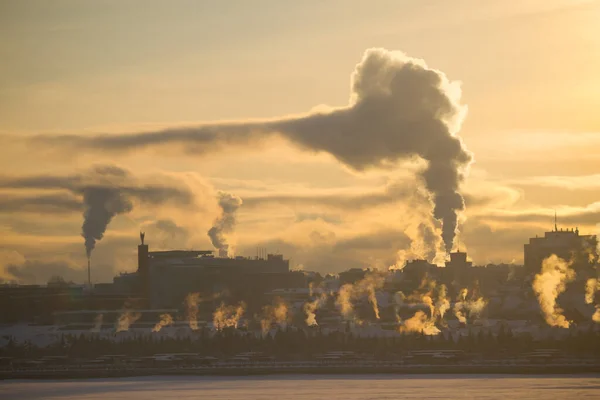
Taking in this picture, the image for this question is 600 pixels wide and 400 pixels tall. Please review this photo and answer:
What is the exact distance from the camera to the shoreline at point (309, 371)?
15112cm

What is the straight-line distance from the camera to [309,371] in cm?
15700

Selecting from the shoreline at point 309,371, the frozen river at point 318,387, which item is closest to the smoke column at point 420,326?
the shoreline at point 309,371

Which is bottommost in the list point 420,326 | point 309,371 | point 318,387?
point 318,387

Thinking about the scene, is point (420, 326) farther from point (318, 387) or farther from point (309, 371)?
point (318, 387)

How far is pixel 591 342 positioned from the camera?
16712cm

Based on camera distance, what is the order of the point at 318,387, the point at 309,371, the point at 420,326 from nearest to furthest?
the point at 318,387 < the point at 309,371 < the point at 420,326

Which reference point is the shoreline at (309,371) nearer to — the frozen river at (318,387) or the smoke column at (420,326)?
the frozen river at (318,387)

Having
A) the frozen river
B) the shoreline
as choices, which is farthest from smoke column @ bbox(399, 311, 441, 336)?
the frozen river

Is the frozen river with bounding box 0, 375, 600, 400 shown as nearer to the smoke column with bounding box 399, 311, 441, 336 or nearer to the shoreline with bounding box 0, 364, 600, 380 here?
the shoreline with bounding box 0, 364, 600, 380

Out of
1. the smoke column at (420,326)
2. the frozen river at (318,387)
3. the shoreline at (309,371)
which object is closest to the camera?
the frozen river at (318,387)

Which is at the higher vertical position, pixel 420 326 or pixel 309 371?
pixel 420 326

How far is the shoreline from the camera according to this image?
496 feet

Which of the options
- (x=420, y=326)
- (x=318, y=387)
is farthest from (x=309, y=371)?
(x=420, y=326)

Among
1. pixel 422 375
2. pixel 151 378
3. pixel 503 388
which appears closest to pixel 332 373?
pixel 422 375
